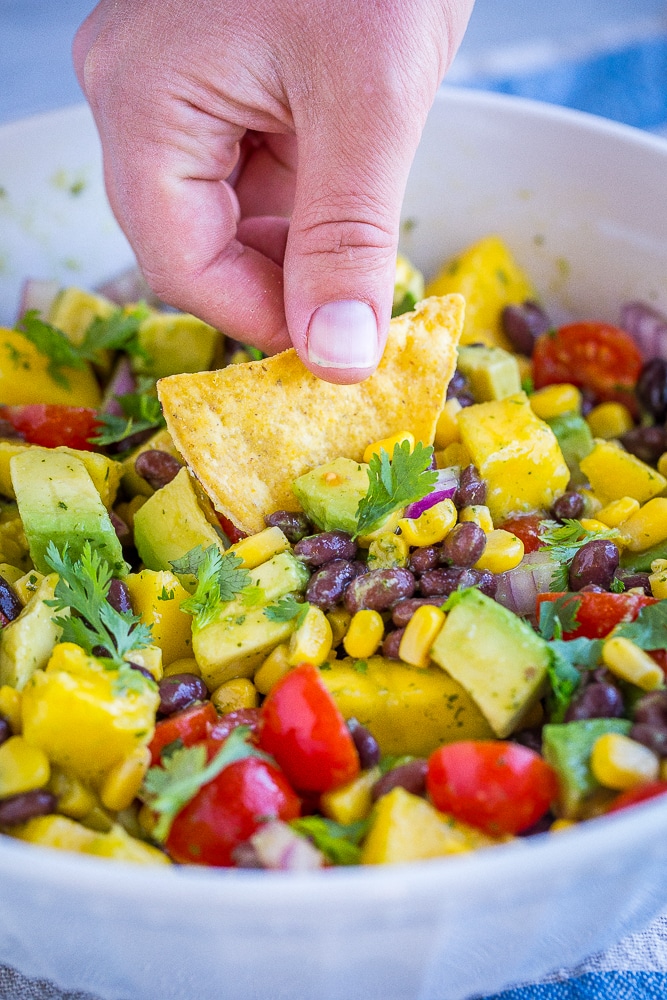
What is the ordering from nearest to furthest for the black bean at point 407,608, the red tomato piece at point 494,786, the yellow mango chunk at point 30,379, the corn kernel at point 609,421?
the red tomato piece at point 494,786 → the black bean at point 407,608 → the yellow mango chunk at point 30,379 → the corn kernel at point 609,421

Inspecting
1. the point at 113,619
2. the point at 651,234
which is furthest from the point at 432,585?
the point at 651,234

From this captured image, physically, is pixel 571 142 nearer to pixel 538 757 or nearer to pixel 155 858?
pixel 538 757

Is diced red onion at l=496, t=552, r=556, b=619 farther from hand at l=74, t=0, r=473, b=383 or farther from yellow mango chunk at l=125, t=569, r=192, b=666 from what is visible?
yellow mango chunk at l=125, t=569, r=192, b=666

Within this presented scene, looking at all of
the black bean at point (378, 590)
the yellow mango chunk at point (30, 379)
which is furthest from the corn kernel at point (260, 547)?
the yellow mango chunk at point (30, 379)

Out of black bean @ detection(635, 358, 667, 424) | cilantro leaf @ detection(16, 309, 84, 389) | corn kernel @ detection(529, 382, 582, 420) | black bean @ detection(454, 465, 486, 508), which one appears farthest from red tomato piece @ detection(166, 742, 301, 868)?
black bean @ detection(635, 358, 667, 424)

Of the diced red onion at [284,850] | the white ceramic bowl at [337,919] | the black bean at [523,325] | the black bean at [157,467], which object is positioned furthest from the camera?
the black bean at [523,325]

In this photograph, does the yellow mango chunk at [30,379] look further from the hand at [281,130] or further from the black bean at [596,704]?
the black bean at [596,704]

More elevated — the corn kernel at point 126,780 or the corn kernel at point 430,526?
the corn kernel at point 430,526
